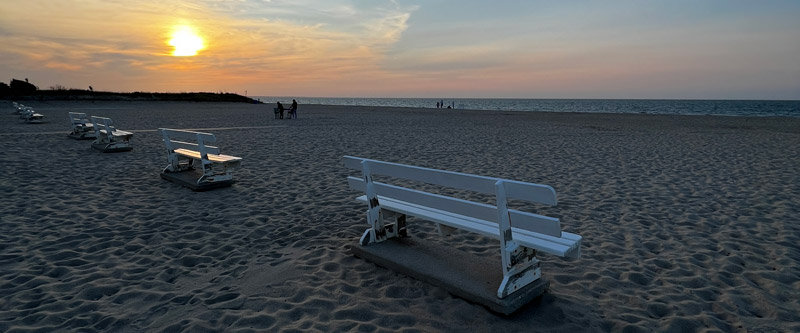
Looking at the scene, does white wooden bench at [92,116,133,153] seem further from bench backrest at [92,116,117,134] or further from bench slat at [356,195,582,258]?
bench slat at [356,195,582,258]

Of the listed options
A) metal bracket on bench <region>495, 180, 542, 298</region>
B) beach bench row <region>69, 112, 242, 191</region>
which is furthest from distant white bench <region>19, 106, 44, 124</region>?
metal bracket on bench <region>495, 180, 542, 298</region>

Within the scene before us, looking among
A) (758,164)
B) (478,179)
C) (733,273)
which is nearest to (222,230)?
(478,179)

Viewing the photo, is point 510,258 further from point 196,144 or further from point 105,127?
point 105,127

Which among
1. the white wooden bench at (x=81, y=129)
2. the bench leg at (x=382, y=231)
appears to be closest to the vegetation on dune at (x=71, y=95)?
the white wooden bench at (x=81, y=129)

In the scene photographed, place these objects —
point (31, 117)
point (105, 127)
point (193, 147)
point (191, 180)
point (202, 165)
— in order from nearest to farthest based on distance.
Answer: point (191, 180), point (193, 147), point (202, 165), point (105, 127), point (31, 117)

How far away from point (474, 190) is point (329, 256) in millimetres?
1990

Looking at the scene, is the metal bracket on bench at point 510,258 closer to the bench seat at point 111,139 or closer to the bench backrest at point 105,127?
the bench seat at point 111,139

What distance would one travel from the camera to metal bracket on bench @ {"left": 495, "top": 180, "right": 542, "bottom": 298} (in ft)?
Answer: 10.1

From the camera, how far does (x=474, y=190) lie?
3.20 metres

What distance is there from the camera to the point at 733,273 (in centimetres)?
406

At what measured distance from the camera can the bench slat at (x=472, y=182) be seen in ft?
9.06

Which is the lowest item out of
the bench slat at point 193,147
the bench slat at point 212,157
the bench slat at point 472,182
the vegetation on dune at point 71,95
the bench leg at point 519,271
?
the bench leg at point 519,271

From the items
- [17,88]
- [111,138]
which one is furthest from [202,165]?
[17,88]

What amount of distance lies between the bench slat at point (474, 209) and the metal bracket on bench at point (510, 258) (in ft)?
0.26
